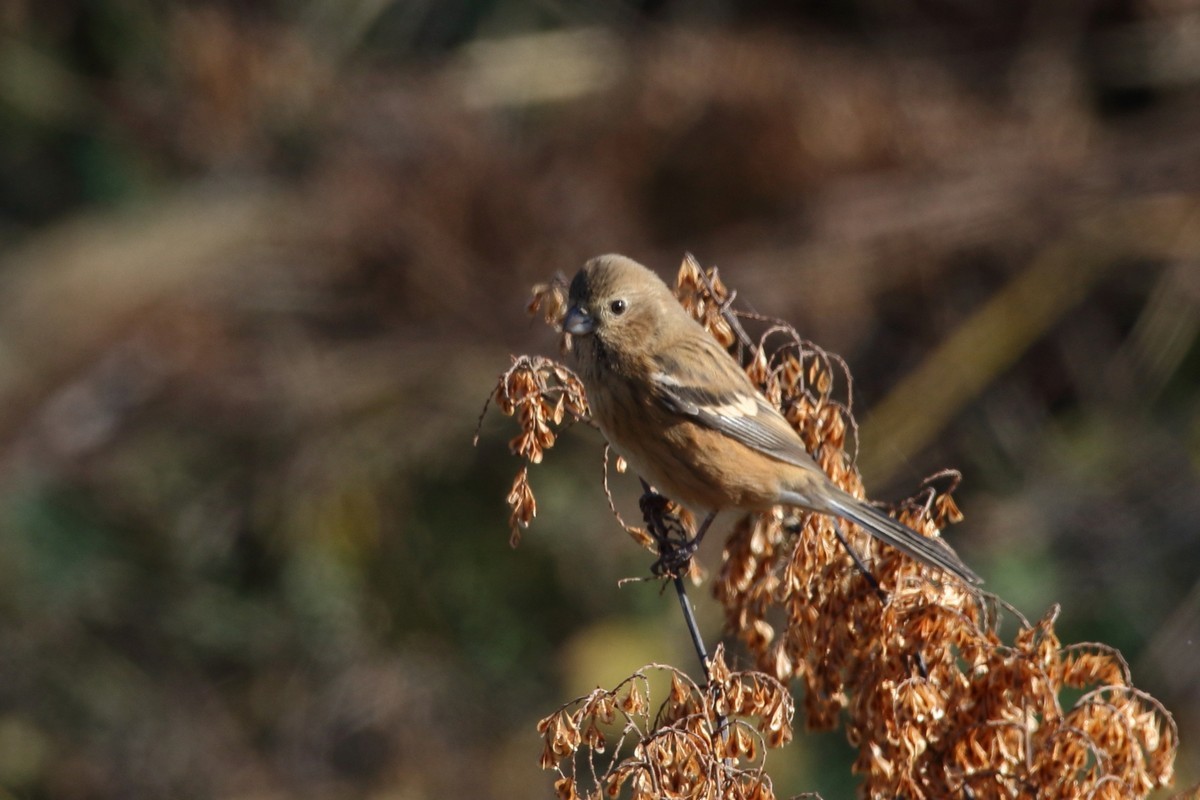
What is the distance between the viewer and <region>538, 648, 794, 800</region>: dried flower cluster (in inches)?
102

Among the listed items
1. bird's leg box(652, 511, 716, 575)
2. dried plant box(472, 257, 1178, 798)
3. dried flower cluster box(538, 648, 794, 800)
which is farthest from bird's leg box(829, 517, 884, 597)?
bird's leg box(652, 511, 716, 575)

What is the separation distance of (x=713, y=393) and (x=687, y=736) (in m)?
1.67

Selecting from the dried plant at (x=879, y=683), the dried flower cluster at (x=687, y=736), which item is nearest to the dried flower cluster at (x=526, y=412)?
the dried plant at (x=879, y=683)

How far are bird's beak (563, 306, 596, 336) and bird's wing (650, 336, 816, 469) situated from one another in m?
0.24

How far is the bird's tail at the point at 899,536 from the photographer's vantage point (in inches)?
123

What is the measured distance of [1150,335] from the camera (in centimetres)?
857

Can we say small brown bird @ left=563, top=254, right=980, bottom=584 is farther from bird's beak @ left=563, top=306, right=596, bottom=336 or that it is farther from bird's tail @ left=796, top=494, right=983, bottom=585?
bird's tail @ left=796, top=494, right=983, bottom=585

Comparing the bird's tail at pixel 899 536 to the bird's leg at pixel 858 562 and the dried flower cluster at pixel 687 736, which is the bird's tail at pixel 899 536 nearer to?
the bird's leg at pixel 858 562

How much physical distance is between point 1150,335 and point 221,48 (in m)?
6.68

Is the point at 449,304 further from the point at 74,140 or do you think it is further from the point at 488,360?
the point at 74,140

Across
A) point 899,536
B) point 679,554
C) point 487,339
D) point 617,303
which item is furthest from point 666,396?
point 487,339

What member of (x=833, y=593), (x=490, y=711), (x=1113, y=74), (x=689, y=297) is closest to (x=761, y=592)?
(x=833, y=593)

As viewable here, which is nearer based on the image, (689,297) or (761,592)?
(761,592)

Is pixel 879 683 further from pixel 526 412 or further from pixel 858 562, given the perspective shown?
pixel 526 412
